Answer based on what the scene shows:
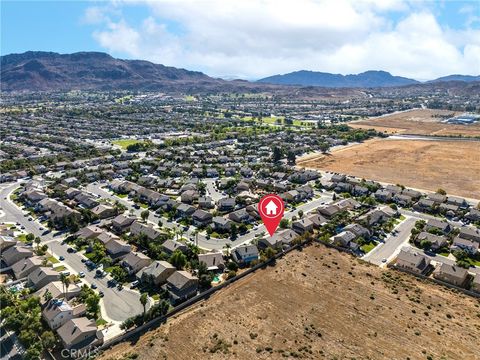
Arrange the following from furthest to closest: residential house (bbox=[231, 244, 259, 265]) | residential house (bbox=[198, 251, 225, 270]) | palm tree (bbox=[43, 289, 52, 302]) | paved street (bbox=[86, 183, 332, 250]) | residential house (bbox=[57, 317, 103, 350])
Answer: paved street (bbox=[86, 183, 332, 250]), residential house (bbox=[231, 244, 259, 265]), residential house (bbox=[198, 251, 225, 270]), palm tree (bbox=[43, 289, 52, 302]), residential house (bbox=[57, 317, 103, 350])

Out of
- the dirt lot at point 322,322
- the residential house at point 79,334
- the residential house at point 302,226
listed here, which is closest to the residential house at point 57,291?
the residential house at point 79,334

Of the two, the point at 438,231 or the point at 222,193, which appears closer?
the point at 438,231

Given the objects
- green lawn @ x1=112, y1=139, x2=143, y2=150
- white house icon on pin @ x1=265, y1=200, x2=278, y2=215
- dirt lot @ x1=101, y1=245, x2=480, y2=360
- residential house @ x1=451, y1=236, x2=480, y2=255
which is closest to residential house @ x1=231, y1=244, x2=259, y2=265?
dirt lot @ x1=101, y1=245, x2=480, y2=360

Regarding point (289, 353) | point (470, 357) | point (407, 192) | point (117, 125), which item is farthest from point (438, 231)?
point (117, 125)

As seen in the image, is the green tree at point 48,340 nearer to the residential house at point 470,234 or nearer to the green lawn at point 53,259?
the green lawn at point 53,259

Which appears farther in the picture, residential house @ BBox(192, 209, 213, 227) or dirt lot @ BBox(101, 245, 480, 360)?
residential house @ BBox(192, 209, 213, 227)

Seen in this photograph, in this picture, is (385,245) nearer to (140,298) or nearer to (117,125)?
(140,298)

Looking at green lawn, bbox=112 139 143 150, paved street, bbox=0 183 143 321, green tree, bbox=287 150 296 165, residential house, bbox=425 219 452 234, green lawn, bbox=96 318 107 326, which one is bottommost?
paved street, bbox=0 183 143 321

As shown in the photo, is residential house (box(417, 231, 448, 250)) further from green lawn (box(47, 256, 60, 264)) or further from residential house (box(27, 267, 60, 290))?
green lawn (box(47, 256, 60, 264))
